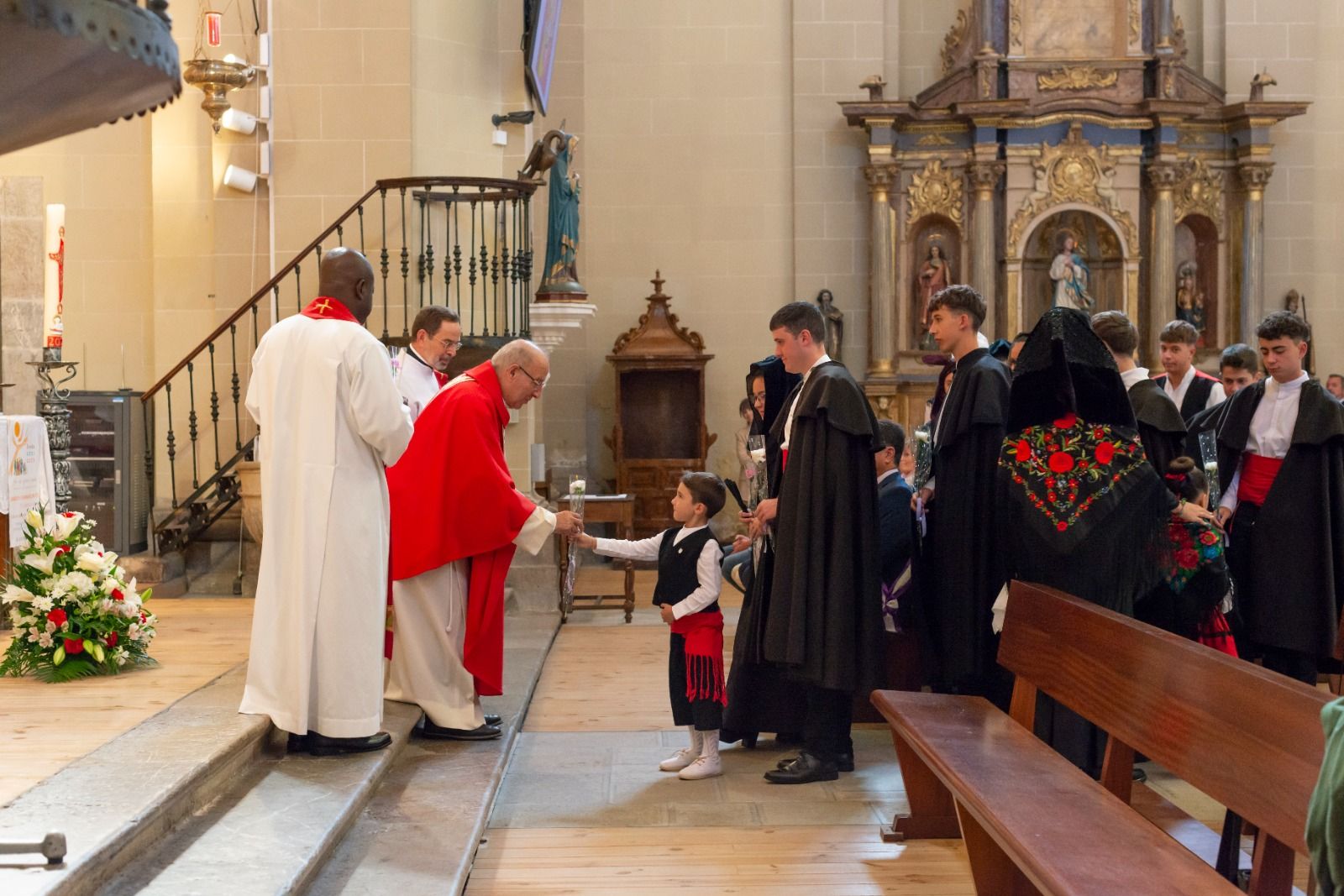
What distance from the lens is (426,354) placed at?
21.7 feet

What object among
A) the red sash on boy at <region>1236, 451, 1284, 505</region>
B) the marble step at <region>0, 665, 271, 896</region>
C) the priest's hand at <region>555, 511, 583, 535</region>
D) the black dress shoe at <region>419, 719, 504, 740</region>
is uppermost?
the red sash on boy at <region>1236, 451, 1284, 505</region>

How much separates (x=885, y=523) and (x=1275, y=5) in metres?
9.65

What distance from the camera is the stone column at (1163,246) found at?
11984 mm

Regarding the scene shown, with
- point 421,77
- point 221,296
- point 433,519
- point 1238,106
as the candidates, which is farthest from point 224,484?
point 1238,106

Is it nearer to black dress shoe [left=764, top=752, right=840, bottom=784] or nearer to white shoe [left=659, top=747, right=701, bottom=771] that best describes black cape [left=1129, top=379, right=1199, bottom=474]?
black dress shoe [left=764, top=752, right=840, bottom=784]

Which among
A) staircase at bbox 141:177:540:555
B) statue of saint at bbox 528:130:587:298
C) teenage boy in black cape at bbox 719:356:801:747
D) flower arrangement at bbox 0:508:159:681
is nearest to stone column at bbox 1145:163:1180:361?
statue of saint at bbox 528:130:587:298

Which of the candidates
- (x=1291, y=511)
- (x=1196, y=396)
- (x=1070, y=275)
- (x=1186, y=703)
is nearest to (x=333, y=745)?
(x=1186, y=703)

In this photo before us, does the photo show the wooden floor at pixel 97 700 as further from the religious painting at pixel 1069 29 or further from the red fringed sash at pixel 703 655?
the religious painting at pixel 1069 29

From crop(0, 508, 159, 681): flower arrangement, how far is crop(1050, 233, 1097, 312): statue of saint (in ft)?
29.6

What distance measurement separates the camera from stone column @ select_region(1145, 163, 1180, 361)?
12.0 metres

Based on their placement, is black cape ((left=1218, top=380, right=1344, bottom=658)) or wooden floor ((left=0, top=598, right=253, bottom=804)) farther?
black cape ((left=1218, top=380, right=1344, bottom=658))

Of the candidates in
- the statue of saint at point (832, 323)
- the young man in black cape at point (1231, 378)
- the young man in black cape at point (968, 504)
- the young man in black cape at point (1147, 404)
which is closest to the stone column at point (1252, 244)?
the statue of saint at point (832, 323)

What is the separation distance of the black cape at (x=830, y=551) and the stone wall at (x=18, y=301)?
6.68 m

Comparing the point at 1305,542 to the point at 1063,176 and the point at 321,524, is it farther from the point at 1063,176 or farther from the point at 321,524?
the point at 1063,176
